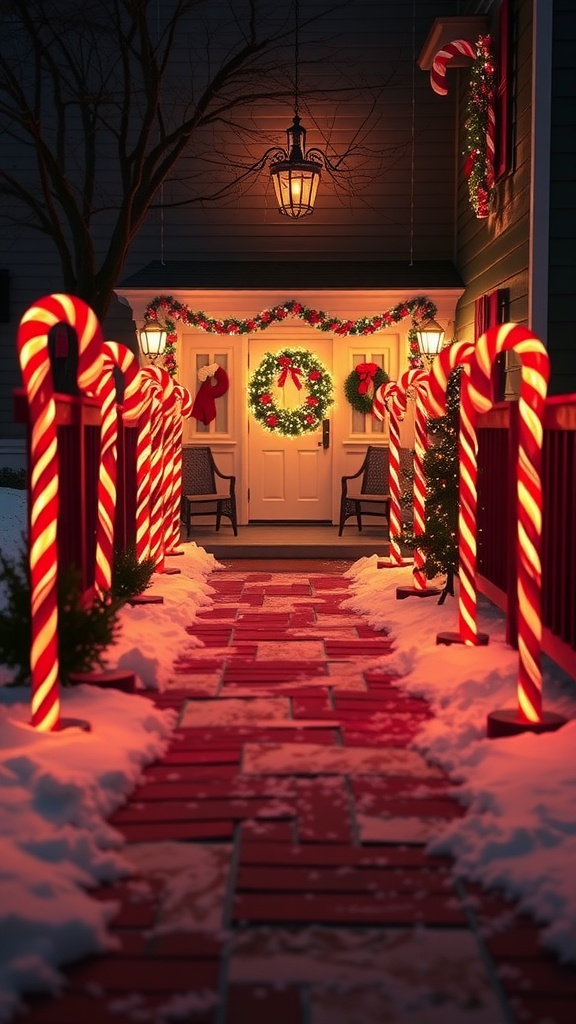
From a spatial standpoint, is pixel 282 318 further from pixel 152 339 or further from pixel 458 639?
pixel 458 639

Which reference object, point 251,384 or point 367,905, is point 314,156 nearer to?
point 251,384

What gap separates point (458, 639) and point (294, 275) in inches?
336

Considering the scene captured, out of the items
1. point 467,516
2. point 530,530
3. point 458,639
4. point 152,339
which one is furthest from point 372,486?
point 530,530

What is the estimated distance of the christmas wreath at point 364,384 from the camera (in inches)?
542

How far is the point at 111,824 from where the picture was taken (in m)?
3.49

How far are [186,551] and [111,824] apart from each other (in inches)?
281

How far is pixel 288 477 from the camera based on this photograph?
14.2 metres

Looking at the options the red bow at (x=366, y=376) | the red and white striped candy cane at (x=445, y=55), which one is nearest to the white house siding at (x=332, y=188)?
the red bow at (x=366, y=376)

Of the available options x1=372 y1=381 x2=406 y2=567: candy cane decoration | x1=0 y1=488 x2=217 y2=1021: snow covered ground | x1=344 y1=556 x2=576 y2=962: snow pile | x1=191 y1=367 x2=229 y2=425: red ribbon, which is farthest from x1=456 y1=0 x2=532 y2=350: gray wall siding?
x1=0 y1=488 x2=217 y2=1021: snow covered ground

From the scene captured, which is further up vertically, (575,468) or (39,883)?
(575,468)

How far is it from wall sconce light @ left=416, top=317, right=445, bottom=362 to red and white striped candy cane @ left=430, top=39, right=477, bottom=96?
258 centimetres

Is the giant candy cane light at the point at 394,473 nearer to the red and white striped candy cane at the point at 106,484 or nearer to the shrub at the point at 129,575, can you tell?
the shrub at the point at 129,575

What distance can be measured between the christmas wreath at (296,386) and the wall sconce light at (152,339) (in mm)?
1289

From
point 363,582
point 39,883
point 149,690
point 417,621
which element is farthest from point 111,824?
point 363,582
